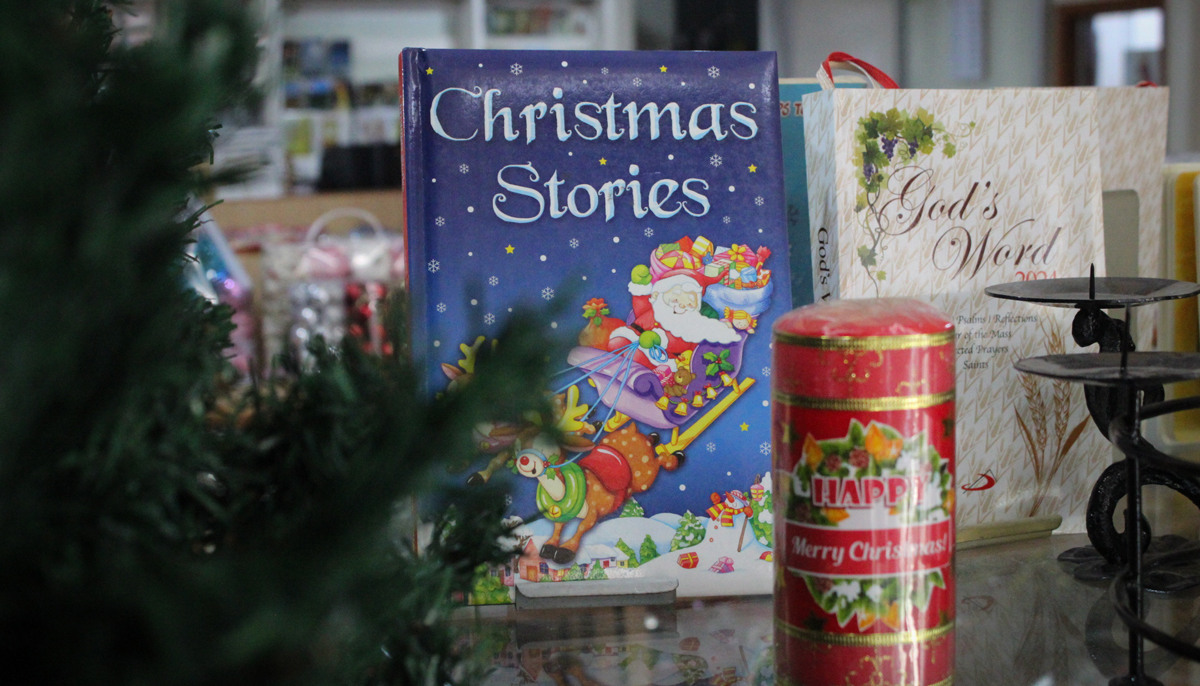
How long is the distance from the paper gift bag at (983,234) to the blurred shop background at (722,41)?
5.70 feet

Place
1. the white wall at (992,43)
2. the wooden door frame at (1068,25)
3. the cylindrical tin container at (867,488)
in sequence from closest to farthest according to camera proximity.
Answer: the cylindrical tin container at (867,488), the white wall at (992,43), the wooden door frame at (1068,25)

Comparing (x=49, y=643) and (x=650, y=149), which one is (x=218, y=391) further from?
(x=650, y=149)

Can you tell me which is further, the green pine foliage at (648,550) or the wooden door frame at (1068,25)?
the wooden door frame at (1068,25)

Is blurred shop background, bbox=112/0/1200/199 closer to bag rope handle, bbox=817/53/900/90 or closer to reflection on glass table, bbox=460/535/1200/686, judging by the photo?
bag rope handle, bbox=817/53/900/90

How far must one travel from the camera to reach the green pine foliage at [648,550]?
68 cm

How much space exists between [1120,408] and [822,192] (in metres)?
0.27

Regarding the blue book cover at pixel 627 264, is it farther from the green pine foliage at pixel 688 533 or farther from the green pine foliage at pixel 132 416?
the green pine foliage at pixel 132 416

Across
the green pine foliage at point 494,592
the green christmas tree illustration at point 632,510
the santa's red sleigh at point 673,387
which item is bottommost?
the green pine foliage at point 494,592

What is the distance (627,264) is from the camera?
708mm

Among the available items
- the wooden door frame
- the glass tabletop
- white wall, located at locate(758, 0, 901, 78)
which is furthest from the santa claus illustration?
the wooden door frame

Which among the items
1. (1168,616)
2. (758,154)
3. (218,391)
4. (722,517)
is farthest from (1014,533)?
(218,391)

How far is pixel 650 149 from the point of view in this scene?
2.36ft

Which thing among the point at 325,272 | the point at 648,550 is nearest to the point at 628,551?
the point at 648,550

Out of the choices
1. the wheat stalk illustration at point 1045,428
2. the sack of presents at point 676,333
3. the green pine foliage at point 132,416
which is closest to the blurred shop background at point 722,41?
the sack of presents at point 676,333
